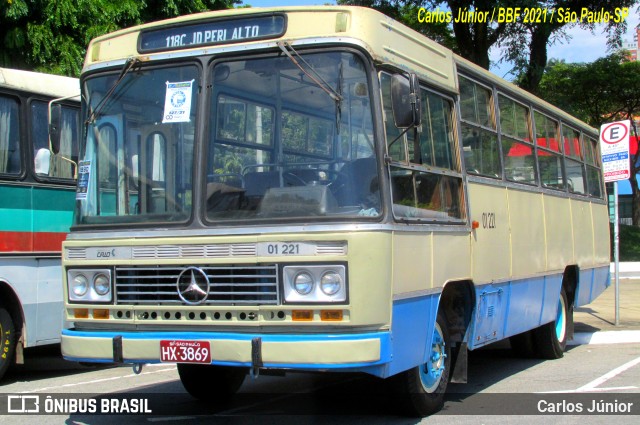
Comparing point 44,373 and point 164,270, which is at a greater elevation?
point 164,270

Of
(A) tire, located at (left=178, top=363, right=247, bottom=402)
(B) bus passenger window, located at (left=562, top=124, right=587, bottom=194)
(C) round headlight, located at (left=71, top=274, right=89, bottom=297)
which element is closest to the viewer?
(C) round headlight, located at (left=71, top=274, right=89, bottom=297)

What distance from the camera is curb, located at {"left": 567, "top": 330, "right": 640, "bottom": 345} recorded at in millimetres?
12375

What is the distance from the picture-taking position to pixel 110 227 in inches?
258

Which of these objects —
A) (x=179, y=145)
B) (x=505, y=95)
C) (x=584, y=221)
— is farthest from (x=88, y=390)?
(x=584, y=221)

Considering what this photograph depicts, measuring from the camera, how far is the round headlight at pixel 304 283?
5793 mm

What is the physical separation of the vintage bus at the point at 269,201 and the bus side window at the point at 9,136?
2.97 m

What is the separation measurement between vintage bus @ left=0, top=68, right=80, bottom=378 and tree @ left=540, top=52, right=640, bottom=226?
27.2 meters

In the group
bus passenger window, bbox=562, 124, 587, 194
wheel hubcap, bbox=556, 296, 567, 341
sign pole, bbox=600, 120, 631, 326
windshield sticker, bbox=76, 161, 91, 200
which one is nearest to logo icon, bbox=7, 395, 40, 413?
windshield sticker, bbox=76, 161, 91, 200

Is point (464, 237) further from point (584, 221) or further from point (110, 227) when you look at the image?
point (584, 221)

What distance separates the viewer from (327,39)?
241 inches

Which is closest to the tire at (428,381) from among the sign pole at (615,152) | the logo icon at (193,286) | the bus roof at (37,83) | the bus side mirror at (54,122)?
the logo icon at (193,286)

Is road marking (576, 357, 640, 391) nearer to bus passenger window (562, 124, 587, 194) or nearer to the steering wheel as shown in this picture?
bus passenger window (562, 124, 587, 194)

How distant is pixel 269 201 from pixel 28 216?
458cm

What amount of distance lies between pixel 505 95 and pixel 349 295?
4513 mm
